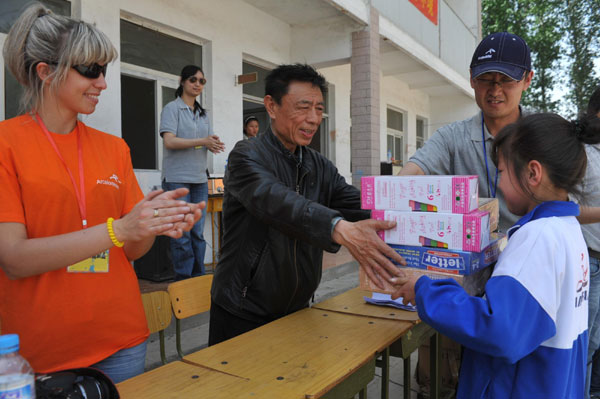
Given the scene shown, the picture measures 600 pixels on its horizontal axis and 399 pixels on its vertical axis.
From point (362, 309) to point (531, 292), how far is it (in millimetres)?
1117

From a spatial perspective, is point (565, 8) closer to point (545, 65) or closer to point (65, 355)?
point (545, 65)

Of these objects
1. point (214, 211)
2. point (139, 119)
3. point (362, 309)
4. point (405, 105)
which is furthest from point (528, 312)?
point (405, 105)

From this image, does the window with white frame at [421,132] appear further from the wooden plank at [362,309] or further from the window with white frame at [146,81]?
the wooden plank at [362,309]

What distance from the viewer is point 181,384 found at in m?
1.34

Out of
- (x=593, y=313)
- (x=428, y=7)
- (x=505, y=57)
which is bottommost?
(x=593, y=313)

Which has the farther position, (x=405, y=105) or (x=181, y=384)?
(x=405, y=105)

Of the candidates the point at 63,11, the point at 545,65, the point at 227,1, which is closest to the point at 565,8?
the point at 545,65

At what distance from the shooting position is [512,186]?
1493 millimetres

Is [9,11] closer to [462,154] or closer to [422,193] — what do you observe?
[462,154]

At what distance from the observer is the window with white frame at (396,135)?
12.1 meters

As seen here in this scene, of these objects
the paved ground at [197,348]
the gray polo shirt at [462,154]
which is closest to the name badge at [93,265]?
the gray polo shirt at [462,154]

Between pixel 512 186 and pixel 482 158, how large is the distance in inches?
31.9

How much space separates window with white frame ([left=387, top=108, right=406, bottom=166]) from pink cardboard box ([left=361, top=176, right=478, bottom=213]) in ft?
33.6

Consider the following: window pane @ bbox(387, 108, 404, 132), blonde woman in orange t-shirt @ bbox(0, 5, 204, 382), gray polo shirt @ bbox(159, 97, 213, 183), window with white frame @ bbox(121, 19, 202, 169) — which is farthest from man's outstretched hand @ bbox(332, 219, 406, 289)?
window pane @ bbox(387, 108, 404, 132)
